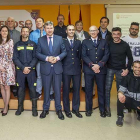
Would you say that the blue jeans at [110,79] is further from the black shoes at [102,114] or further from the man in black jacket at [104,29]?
the man in black jacket at [104,29]

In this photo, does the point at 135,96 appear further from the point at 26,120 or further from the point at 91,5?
the point at 91,5

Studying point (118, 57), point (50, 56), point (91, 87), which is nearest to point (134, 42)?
point (118, 57)

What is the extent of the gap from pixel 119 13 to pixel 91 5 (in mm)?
1046

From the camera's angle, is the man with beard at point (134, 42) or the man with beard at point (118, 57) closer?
the man with beard at point (118, 57)

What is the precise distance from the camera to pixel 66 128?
9.25 ft

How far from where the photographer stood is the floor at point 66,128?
2580mm

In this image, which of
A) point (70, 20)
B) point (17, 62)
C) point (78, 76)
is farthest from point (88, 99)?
point (70, 20)

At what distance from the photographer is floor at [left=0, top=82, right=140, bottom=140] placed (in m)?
2.58

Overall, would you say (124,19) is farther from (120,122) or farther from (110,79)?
(120,122)

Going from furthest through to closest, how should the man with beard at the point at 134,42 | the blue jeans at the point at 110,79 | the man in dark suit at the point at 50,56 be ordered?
the man with beard at the point at 134,42, the blue jeans at the point at 110,79, the man in dark suit at the point at 50,56

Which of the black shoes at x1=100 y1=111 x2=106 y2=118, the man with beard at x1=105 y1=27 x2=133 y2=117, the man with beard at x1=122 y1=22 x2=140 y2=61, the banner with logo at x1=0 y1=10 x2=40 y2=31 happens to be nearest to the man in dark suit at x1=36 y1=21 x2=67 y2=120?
the black shoes at x1=100 y1=111 x2=106 y2=118

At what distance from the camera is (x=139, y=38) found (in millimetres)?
3355

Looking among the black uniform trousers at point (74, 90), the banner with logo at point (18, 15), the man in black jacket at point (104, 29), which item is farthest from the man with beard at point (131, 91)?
the banner with logo at point (18, 15)

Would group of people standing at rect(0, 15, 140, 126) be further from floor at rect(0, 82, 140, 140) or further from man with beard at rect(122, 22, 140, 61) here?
floor at rect(0, 82, 140, 140)
